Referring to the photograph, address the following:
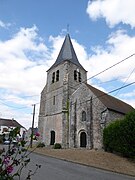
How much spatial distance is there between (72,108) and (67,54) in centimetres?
1151

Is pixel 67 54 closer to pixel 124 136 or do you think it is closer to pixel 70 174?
pixel 124 136

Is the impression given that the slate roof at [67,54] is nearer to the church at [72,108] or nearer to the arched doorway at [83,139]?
the church at [72,108]

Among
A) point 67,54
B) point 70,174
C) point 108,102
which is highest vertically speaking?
point 67,54

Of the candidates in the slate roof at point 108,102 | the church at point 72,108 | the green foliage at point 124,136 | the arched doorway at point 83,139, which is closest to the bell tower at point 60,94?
the church at point 72,108

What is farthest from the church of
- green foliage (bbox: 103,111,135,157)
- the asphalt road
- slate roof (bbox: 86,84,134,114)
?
the asphalt road

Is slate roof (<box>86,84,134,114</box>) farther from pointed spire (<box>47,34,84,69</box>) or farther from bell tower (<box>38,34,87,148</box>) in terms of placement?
pointed spire (<box>47,34,84,69</box>)

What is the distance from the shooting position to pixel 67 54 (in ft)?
119

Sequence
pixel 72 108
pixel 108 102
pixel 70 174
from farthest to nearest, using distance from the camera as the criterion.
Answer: pixel 72 108
pixel 108 102
pixel 70 174

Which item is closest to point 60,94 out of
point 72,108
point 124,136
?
point 72,108

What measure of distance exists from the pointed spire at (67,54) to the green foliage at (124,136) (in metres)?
18.5

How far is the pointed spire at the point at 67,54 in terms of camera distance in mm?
35344

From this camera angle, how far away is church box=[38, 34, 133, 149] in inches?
980

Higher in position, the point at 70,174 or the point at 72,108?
the point at 72,108

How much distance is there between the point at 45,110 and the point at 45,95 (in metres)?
3.04
